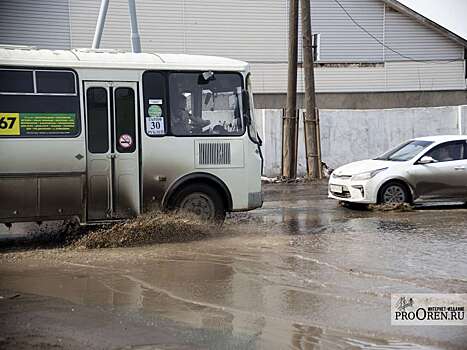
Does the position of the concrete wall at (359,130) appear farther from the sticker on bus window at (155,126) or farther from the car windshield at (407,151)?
the sticker on bus window at (155,126)

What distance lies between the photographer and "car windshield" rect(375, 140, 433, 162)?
13492 millimetres

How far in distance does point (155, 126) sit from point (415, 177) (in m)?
5.73

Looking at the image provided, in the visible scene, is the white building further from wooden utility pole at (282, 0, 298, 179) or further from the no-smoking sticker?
the no-smoking sticker

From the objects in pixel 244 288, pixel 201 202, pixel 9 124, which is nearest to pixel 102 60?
pixel 9 124

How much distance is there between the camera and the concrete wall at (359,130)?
20406 millimetres

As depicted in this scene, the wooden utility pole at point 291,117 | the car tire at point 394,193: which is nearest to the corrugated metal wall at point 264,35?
the wooden utility pole at point 291,117

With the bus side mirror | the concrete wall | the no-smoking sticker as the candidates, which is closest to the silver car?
the bus side mirror

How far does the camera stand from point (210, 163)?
10.6m

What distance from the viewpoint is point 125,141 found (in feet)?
32.9

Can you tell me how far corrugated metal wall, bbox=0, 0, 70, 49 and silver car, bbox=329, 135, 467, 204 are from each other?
17157 mm

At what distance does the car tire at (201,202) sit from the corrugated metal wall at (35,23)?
18126mm

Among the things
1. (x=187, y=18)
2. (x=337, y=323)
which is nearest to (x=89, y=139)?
(x=337, y=323)

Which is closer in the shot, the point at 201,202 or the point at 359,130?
the point at 201,202

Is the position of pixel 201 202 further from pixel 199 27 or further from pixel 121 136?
pixel 199 27
